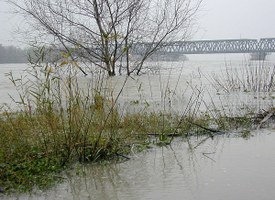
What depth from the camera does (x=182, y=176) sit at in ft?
13.7

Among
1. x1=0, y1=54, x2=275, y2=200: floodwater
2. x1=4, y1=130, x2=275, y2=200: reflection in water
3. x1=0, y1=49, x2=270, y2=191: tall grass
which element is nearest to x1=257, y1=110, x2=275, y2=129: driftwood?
x1=0, y1=54, x2=275, y2=200: floodwater

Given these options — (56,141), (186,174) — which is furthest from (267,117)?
(56,141)

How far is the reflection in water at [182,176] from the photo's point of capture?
3.63 meters

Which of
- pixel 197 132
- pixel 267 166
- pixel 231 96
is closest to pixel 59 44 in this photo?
pixel 231 96

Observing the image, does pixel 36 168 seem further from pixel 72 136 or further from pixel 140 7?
pixel 140 7

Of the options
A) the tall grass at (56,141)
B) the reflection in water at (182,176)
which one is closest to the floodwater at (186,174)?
the reflection in water at (182,176)

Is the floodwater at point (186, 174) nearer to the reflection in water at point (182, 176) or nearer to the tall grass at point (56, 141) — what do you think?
the reflection in water at point (182, 176)

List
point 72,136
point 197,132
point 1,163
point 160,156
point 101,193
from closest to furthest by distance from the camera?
point 101,193
point 1,163
point 72,136
point 160,156
point 197,132

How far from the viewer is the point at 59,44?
15.4 m

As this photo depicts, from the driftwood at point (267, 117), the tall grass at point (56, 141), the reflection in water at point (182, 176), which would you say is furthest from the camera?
the driftwood at point (267, 117)

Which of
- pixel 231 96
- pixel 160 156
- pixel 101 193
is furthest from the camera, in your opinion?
pixel 231 96

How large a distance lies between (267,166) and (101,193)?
224 centimetres

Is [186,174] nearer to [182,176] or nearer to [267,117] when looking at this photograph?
[182,176]

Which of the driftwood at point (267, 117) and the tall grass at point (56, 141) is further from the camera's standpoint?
the driftwood at point (267, 117)
